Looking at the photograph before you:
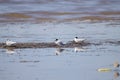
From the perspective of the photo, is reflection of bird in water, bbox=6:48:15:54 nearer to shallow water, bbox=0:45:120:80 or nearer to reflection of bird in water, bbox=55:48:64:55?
shallow water, bbox=0:45:120:80

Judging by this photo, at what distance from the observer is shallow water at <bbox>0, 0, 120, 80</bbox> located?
15469 mm

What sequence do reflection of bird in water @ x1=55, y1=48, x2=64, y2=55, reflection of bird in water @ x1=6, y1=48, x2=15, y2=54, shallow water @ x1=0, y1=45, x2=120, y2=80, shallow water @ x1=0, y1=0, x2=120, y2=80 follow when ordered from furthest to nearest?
reflection of bird in water @ x1=6, y1=48, x2=15, y2=54, reflection of bird in water @ x1=55, y1=48, x2=64, y2=55, shallow water @ x1=0, y1=0, x2=120, y2=80, shallow water @ x1=0, y1=45, x2=120, y2=80

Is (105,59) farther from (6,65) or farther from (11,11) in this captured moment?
(11,11)

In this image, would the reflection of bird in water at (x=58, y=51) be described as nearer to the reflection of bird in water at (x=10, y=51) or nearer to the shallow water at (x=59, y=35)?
the shallow water at (x=59, y=35)

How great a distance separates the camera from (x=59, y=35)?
24219 millimetres

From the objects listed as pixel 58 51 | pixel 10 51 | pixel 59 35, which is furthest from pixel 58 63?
pixel 59 35

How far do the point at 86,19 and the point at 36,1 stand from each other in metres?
9.38

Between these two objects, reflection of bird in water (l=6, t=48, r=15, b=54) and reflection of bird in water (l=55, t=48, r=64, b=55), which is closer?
reflection of bird in water (l=55, t=48, r=64, b=55)

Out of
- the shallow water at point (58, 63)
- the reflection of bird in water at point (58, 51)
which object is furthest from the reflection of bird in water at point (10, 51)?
the reflection of bird in water at point (58, 51)

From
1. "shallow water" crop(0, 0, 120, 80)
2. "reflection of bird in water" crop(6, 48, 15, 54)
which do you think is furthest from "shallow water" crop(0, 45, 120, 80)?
"reflection of bird in water" crop(6, 48, 15, 54)

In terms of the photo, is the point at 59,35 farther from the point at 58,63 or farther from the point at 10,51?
the point at 58,63

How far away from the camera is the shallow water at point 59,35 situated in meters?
15.5

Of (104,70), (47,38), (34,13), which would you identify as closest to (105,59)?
(104,70)

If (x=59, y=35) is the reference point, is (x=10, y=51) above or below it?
above
